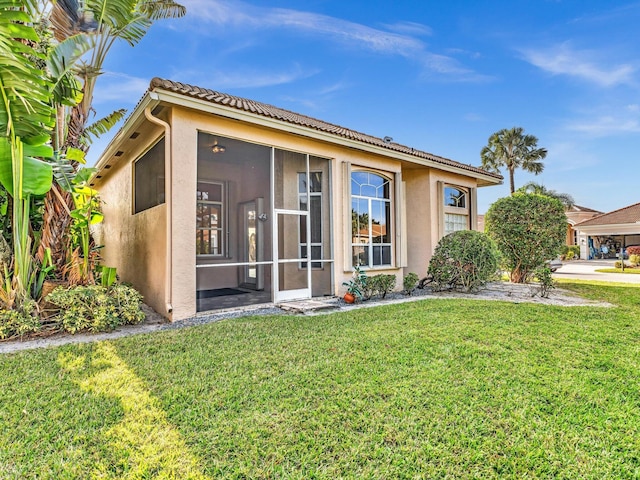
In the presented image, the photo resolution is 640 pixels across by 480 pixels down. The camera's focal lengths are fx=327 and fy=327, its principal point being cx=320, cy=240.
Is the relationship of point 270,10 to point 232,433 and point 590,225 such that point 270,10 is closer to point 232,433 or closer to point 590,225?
point 232,433

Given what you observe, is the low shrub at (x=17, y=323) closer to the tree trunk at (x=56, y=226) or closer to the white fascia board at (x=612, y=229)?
the tree trunk at (x=56, y=226)

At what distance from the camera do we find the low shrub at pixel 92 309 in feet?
20.4

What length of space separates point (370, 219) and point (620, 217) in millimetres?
35591

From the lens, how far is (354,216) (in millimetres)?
10789

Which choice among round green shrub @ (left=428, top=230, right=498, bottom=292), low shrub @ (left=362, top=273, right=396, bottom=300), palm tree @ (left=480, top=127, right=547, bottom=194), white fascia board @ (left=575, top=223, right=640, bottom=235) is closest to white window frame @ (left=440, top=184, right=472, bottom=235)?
round green shrub @ (left=428, top=230, right=498, bottom=292)

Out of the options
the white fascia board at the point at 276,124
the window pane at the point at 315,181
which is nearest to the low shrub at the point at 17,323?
the white fascia board at the point at 276,124

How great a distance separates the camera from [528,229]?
43.1ft

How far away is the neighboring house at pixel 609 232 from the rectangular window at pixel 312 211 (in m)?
34.6

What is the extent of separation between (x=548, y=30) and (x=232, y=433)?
17221mm

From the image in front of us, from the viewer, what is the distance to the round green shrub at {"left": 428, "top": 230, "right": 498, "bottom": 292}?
34.3 ft

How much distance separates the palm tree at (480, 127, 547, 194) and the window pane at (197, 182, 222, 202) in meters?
31.1

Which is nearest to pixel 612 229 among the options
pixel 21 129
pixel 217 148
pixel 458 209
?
pixel 458 209

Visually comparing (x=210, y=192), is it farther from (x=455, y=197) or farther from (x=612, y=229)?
(x=612, y=229)

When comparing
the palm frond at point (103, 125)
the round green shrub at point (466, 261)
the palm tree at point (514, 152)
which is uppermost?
the palm tree at point (514, 152)
